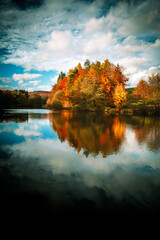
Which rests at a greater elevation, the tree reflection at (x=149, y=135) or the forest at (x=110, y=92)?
the forest at (x=110, y=92)

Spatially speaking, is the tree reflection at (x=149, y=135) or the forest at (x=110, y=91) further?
the forest at (x=110, y=91)

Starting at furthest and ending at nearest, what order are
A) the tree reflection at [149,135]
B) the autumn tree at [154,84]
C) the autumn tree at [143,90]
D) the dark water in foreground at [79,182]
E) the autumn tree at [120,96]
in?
the autumn tree at [143,90] → the autumn tree at [154,84] → the autumn tree at [120,96] → the tree reflection at [149,135] → the dark water in foreground at [79,182]

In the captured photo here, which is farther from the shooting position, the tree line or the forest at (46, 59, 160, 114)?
the tree line

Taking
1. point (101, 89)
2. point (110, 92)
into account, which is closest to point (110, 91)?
point (110, 92)

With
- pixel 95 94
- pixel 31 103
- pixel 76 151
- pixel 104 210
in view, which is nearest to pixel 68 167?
pixel 76 151

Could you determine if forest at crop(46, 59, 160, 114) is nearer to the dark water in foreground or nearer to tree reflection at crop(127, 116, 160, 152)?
tree reflection at crop(127, 116, 160, 152)

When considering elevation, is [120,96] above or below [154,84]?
below

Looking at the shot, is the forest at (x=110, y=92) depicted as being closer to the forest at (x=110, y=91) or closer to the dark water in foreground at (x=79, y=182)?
the forest at (x=110, y=91)

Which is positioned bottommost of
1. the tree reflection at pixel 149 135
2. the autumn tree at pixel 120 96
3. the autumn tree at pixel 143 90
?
the tree reflection at pixel 149 135

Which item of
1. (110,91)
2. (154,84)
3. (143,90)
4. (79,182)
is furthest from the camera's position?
(143,90)

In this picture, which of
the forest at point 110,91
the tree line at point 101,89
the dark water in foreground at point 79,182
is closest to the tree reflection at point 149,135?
the dark water in foreground at point 79,182

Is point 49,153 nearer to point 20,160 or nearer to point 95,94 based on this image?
point 20,160

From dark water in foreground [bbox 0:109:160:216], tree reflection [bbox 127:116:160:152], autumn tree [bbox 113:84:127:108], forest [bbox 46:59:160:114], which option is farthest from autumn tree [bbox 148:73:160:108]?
dark water in foreground [bbox 0:109:160:216]

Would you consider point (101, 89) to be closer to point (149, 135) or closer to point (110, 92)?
point (110, 92)
